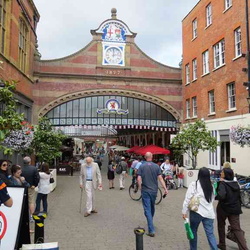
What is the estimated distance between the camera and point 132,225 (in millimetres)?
6734

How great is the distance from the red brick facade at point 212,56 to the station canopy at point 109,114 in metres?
2.60

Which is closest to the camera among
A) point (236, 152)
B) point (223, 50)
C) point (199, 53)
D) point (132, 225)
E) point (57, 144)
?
point (132, 225)

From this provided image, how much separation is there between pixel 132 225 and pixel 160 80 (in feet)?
56.2

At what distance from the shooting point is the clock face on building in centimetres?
2192

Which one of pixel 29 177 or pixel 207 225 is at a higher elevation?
pixel 29 177

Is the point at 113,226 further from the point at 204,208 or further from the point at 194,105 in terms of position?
the point at 194,105

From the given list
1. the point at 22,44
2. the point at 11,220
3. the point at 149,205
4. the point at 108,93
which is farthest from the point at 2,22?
the point at 149,205

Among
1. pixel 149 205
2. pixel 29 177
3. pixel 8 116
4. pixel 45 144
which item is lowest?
pixel 149 205

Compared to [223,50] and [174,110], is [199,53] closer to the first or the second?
[223,50]

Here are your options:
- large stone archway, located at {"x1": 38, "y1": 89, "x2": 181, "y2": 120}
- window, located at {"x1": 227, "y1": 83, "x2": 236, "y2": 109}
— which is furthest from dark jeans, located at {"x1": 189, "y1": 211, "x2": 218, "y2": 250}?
large stone archway, located at {"x1": 38, "y1": 89, "x2": 181, "y2": 120}

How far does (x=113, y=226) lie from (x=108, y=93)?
1594 cm

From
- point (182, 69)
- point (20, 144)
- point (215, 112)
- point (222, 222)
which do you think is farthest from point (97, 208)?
point (182, 69)

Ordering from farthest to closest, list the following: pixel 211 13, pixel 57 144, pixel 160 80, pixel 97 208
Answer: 1. pixel 160 80
2. pixel 211 13
3. pixel 57 144
4. pixel 97 208

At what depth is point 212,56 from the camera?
17.7 meters
